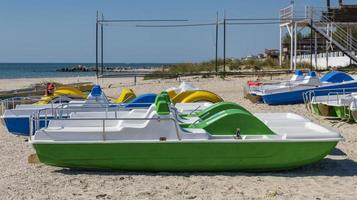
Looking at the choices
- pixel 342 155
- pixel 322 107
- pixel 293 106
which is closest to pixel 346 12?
pixel 293 106

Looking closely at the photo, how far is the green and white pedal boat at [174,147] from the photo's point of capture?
8031 mm

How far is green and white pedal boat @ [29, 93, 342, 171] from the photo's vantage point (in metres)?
8.03

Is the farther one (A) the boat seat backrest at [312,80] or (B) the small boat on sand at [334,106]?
(A) the boat seat backrest at [312,80]

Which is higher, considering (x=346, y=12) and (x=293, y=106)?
(x=346, y=12)

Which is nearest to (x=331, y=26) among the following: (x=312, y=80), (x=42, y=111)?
(x=312, y=80)

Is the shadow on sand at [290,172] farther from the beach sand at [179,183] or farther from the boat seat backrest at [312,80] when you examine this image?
the boat seat backrest at [312,80]

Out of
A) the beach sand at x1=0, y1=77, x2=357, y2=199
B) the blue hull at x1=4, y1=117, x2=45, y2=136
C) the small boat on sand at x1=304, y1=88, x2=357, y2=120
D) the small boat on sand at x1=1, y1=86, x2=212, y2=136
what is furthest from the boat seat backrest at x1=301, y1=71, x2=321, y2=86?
the blue hull at x1=4, y1=117, x2=45, y2=136

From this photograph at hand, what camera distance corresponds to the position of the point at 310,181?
7824mm

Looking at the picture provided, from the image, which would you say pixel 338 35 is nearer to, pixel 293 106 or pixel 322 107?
pixel 293 106

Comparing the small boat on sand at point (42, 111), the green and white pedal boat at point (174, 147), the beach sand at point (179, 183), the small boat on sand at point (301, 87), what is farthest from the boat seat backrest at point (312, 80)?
the green and white pedal boat at point (174, 147)

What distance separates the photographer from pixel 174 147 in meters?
8.05

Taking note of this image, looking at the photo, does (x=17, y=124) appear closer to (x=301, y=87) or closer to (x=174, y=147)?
(x=174, y=147)

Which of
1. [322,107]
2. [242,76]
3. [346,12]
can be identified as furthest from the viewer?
[346,12]

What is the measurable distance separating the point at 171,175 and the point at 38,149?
192 centimetres
